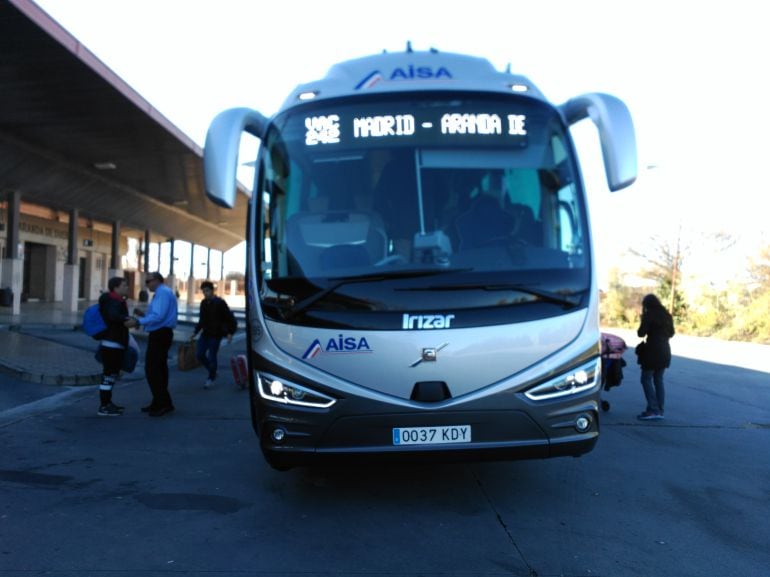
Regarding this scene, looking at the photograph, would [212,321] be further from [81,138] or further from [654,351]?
[81,138]

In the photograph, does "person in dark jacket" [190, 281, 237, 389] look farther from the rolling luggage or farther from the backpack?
the rolling luggage

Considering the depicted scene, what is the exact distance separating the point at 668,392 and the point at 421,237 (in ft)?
28.3

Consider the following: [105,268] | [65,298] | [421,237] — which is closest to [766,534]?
[421,237]

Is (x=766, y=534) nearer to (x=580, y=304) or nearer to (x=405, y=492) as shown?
(x=580, y=304)

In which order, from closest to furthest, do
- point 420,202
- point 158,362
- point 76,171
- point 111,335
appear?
point 420,202
point 111,335
point 158,362
point 76,171

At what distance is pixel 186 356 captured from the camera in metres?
12.5

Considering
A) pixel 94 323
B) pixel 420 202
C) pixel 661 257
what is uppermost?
pixel 661 257

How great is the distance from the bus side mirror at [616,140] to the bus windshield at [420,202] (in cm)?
26

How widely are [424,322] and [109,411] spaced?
5.47 m

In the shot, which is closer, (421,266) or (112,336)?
(421,266)

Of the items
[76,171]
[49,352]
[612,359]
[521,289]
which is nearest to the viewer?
[521,289]

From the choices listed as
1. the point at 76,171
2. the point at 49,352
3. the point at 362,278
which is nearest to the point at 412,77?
the point at 362,278

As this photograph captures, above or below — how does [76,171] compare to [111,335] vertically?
above

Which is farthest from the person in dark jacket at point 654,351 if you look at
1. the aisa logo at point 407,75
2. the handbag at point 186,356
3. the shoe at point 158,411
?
the handbag at point 186,356
